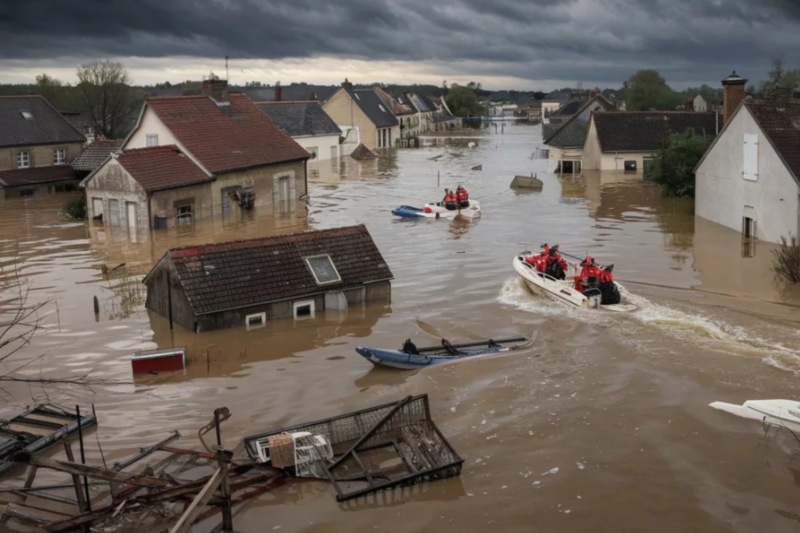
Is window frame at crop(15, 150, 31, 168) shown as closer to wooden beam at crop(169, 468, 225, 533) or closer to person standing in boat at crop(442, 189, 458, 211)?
person standing in boat at crop(442, 189, 458, 211)

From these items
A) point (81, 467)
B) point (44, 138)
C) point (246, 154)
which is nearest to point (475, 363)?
point (81, 467)

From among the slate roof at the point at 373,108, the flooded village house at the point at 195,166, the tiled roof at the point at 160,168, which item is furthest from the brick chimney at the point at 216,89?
the slate roof at the point at 373,108

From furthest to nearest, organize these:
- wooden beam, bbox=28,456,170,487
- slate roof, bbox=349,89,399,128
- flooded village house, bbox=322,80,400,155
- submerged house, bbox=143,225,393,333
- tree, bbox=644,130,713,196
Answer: slate roof, bbox=349,89,399,128, flooded village house, bbox=322,80,400,155, tree, bbox=644,130,713,196, submerged house, bbox=143,225,393,333, wooden beam, bbox=28,456,170,487

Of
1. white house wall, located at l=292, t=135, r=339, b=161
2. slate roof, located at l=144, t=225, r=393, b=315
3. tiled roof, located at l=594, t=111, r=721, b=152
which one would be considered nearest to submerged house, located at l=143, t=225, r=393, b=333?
slate roof, located at l=144, t=225, r=393, b=315

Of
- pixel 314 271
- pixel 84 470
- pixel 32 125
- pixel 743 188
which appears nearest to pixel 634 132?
pixel 743 188

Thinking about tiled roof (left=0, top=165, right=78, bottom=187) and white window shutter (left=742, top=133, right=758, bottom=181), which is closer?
white window shutter (left=742, top=133, right=758, bottom=181)

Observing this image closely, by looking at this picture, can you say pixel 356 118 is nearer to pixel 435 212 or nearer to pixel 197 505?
pixel 435 212

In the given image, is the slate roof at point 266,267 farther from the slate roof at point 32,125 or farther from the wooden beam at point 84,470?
the slate roof at point 32,125

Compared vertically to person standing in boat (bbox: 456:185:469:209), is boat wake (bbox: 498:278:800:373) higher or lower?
lower
